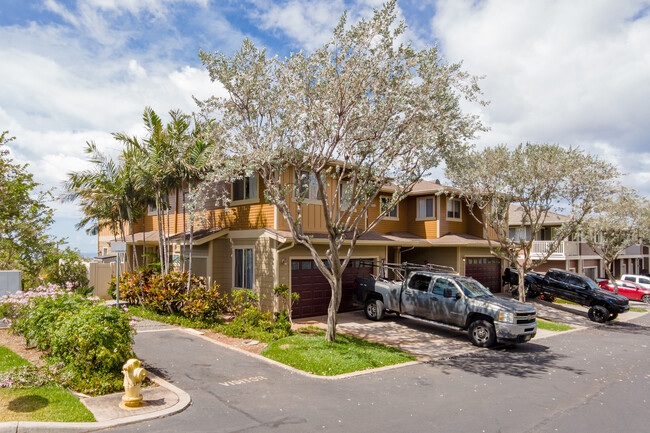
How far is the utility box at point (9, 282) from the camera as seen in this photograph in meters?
12.6

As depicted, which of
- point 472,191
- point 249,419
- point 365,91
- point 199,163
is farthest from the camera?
point 472,191

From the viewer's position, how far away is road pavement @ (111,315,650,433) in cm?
732

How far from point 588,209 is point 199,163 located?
15.6m

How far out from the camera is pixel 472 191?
800 inches

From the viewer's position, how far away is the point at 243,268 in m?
17.1

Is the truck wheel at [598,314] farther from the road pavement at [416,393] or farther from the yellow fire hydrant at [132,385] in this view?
the yellow fire hydrant at [132,385]

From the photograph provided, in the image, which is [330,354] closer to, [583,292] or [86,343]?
[86,343]

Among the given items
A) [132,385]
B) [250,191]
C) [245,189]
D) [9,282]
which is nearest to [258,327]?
[250,191]

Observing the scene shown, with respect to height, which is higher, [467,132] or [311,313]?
[467,132]

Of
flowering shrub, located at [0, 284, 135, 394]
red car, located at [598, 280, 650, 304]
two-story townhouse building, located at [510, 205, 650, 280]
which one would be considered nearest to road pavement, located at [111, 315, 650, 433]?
flowering shrub, located at [0, 284, 135, 394]

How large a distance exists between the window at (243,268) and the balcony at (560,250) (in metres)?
23.9

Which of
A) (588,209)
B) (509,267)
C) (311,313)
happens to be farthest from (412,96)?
(509,267)

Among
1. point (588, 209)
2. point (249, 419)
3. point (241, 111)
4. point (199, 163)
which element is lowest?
point (249, 419)

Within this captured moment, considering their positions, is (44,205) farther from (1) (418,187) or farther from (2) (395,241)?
(1) (418,187)
